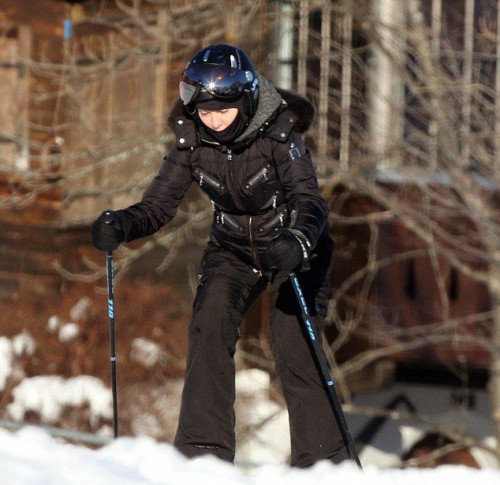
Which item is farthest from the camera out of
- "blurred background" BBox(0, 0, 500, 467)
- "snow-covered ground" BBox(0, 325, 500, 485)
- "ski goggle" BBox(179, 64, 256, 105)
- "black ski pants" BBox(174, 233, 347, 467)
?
"blurred background" BBox(0, 0, 500, 467)

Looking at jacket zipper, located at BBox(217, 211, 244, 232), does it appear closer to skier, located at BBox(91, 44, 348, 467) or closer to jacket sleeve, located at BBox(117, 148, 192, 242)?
skier, located at BBox(91, 44, 348, 467)

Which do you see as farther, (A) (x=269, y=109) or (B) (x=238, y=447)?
(B) (x=238, y=447)

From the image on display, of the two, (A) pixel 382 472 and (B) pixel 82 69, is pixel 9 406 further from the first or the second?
(A) pixel 382 472

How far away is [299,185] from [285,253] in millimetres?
415

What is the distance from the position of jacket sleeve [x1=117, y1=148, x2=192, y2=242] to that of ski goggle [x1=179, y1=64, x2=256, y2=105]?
321 millimetres

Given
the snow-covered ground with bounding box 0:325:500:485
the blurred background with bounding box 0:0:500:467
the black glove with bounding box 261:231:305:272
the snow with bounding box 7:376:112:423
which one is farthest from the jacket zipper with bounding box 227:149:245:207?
the snow with bounding box 7:376:112:423

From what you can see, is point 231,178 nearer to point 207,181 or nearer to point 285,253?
point 207,181

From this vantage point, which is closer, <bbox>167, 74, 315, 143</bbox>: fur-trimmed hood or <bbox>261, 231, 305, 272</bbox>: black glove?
<bbox>261, 231, 305, 272</bbox>: black glove

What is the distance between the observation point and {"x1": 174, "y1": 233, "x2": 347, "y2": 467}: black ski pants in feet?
16.4

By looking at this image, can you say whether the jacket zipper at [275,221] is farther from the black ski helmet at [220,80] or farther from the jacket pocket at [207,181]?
the black ski helmet at [220,80]

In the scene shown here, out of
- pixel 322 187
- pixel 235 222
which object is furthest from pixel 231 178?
pixel 322 187

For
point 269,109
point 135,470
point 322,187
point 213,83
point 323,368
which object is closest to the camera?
point 135,470

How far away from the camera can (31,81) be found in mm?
14062

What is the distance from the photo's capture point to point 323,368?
16.8 ft
